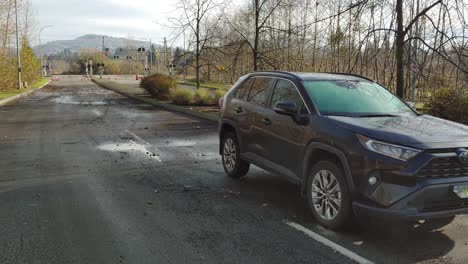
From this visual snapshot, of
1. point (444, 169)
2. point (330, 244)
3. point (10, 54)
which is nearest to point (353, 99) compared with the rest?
point (444, 169)

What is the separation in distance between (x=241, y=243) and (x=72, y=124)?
12.2 metres

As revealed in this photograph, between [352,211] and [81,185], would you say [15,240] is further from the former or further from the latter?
[352,211]

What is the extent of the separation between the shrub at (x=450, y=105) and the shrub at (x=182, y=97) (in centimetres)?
1289

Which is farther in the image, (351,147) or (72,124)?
(72,124)

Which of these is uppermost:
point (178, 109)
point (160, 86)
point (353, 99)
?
point (353, 99)

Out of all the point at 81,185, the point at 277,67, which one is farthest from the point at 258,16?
the point at 81,185

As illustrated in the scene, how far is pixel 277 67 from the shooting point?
51.8 ft

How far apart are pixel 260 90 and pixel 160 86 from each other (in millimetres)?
20600

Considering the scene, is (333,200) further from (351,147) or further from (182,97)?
(182,97)

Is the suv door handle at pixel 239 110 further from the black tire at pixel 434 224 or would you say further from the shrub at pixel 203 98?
the shrub at pixel 203 98

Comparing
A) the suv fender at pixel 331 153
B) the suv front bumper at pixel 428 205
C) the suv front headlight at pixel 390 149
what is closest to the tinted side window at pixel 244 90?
the suv fender at pixel 331 153

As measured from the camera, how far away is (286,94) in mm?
6059

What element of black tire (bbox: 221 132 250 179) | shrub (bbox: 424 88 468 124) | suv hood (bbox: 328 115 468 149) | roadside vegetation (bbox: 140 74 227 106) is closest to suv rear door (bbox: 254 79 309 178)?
suv hood (bbox: 328 115 468 149)

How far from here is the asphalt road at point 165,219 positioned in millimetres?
4332
